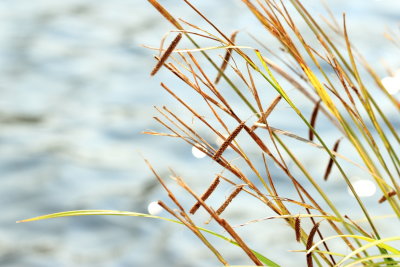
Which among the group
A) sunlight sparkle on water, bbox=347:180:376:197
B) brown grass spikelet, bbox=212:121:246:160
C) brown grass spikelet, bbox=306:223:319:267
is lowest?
brown grass spikelet, bbox=306:223:319:267

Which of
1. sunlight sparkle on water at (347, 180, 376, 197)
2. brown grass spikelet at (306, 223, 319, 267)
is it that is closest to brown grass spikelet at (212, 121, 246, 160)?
brown grass spikelet at (306, 223, 319, 267)

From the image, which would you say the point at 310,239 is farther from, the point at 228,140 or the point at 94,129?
the point at 94,129

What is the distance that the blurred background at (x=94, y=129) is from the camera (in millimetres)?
2379

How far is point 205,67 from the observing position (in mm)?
3328

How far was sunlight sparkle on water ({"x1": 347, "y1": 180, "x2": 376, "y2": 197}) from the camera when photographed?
268cm

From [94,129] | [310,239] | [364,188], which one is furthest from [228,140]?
[94,129]

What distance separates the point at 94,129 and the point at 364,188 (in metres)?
1.08

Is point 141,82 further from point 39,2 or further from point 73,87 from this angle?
point 39,2

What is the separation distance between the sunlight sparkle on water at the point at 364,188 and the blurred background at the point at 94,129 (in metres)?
0.34

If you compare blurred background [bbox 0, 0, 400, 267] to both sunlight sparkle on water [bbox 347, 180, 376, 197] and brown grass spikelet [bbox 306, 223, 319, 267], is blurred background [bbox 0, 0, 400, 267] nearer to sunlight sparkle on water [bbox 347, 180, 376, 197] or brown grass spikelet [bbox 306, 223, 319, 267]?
sunlight sparkle on water [bbox 347, 180, 376, 197]

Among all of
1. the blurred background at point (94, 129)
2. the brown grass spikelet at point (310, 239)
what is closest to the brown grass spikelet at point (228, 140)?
the brown grass spikelet at point (310, 239)

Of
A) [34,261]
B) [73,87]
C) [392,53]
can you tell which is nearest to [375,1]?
[392,53]

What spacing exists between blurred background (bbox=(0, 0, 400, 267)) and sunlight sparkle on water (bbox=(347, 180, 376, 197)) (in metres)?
0.34

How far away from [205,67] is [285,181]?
809 mm
